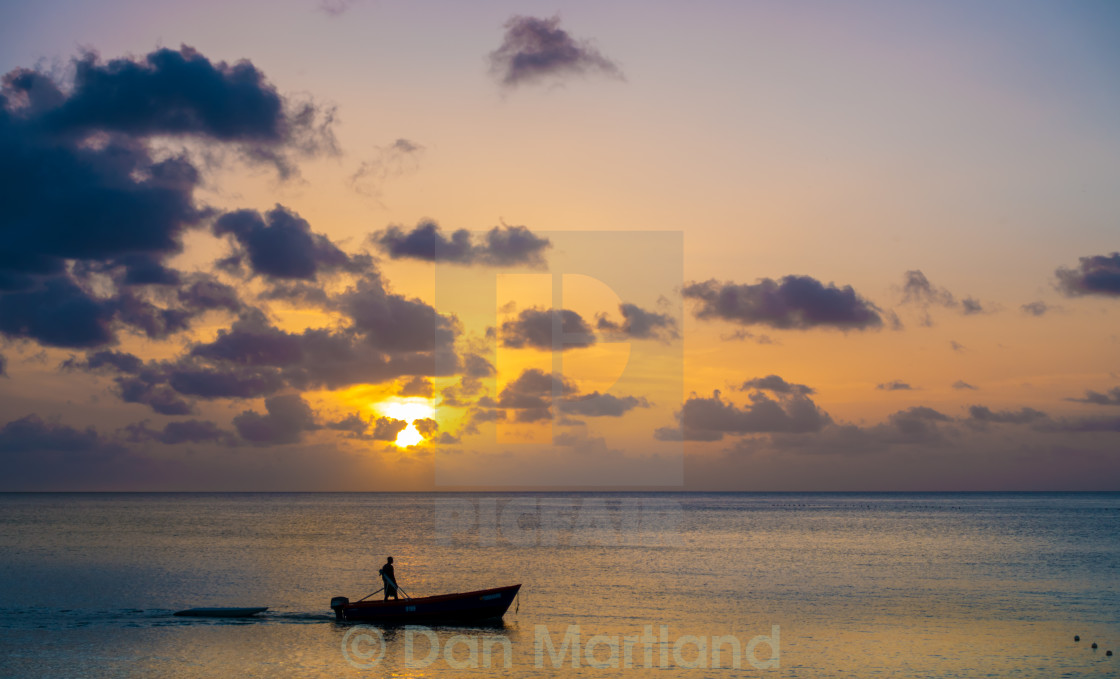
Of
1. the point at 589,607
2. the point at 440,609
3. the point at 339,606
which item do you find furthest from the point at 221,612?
the point at 589,607

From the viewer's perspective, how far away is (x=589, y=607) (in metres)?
47.4

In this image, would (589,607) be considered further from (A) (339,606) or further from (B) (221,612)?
(B) (221,612)

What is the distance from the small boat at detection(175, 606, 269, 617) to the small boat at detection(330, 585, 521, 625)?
6.08 meters

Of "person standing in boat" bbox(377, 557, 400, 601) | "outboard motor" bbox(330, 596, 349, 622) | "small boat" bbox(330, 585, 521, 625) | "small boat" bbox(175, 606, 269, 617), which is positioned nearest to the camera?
"small boat" bbox(330, 585, 521, 625)

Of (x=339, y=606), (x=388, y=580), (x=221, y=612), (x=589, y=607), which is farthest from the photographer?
(x=589, y=607)

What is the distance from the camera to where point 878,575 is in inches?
2557

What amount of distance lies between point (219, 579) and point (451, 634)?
29.7 meters

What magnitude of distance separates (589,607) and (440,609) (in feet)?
30.7

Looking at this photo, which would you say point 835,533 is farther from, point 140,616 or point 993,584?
point 140,616

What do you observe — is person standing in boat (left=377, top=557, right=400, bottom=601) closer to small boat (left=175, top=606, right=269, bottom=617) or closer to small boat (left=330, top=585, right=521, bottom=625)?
small boat (left=330, top=585, right=521, bottom=625)

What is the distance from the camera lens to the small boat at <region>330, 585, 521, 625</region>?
41719mm

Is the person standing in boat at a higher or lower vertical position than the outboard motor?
higher

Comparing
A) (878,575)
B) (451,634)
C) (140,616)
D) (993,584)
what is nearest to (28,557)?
(140,616)

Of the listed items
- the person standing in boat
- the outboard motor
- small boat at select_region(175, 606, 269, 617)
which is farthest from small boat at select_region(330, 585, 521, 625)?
small boat at select_region(175, 606, 269, 617)
